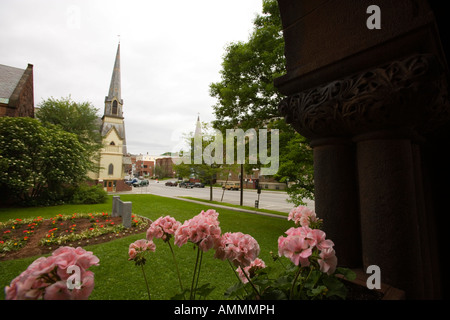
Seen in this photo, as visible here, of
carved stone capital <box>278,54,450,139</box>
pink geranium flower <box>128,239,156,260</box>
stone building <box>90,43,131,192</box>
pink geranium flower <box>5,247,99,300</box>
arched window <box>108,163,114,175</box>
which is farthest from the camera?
arched window <box>108,163,114,175</box>

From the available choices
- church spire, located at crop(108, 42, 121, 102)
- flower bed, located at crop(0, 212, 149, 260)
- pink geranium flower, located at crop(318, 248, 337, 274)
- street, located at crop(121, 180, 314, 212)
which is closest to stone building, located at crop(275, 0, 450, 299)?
pink geranium flower, located at crop(318, 248, 337, 274)

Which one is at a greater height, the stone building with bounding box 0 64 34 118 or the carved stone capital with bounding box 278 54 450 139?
the stone building with bounding box 0 64 34 118

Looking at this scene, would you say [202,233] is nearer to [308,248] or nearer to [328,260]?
[308,248]

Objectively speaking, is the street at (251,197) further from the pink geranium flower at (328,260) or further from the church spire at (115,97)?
the church spire at (115,97)

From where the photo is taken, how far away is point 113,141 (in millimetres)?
38062

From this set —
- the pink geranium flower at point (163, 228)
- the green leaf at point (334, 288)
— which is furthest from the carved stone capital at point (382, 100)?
the pink geranium flower at point (163, 228)

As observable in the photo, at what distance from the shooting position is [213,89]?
38.9 ft

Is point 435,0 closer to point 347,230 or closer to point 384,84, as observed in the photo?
point 384,84

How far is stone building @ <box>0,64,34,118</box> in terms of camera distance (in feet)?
54.3

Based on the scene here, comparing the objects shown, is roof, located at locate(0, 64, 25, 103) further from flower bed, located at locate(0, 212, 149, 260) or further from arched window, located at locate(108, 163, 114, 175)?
arched window, located at locate(108, 163, 114, 175)

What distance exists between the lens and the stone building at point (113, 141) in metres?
35.5

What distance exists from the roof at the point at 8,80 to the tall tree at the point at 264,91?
19.3 metres

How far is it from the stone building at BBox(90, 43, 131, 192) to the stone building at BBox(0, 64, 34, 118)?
11.4 m
